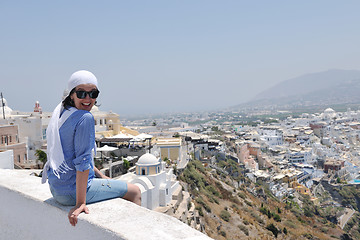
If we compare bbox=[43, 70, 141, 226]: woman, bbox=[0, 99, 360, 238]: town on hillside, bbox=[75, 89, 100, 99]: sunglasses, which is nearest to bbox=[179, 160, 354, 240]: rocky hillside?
bbox=[0, 99, 360, 238]: town on hillside

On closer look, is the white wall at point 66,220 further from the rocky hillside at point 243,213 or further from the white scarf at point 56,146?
the rocky hillside at point 243,213

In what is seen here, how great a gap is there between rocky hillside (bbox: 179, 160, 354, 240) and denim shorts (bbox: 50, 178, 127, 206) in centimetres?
1132

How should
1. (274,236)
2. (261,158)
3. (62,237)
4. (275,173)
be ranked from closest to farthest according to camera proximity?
(62,237) → (274,236) → (275,173) → (261,158)

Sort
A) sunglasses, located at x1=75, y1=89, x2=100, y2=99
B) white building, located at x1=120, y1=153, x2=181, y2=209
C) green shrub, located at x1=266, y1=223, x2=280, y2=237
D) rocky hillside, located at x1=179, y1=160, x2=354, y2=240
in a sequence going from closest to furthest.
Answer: sunglasses, located at x1=75, y1=89, x2=100, y2=99, white building, located at x1=120, y1=153, x2=181, y2=209, rocky hillside, located at x1=179, y1=160, x2=354, y2=240, green shrub, located at x1=266, y1=223, x2=280, y2=237

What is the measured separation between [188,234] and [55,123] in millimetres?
1099

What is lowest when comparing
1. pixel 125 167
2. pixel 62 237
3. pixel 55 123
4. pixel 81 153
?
pixel 125 167

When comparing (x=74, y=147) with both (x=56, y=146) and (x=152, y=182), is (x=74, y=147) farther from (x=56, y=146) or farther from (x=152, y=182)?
(x=152, y=182)

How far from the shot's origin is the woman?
6.09ft

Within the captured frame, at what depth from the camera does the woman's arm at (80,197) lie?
1.68m

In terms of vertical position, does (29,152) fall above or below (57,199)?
below

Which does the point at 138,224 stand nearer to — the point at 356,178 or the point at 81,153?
the point at 81,153

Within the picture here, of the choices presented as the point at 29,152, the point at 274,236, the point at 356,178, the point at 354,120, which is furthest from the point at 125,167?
the point at 354,120

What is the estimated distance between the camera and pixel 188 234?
1.55 metres

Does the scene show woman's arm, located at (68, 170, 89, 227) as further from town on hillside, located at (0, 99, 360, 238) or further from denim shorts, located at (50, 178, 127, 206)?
town on hillside, located at (0, 99, 360, 238)
